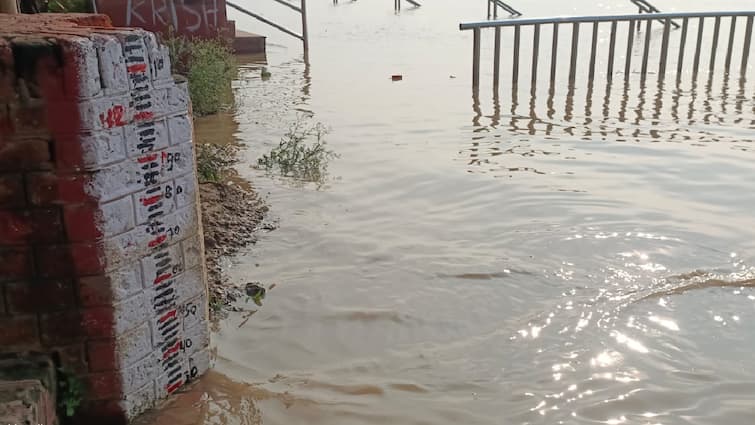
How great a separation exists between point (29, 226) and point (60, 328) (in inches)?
15.5

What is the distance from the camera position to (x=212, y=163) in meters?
6.35

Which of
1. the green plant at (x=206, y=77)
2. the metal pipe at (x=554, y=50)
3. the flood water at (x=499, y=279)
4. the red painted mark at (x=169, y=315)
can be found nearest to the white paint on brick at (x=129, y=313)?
the red painted mark at (x=169, y=315)

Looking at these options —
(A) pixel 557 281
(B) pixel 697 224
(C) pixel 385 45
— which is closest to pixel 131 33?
(A) pixel 557 281

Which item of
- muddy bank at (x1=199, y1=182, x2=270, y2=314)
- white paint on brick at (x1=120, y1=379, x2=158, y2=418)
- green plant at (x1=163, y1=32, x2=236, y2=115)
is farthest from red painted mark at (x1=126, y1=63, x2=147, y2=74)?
green plant at (x1=163, y1=32, x2=236, y2=115)

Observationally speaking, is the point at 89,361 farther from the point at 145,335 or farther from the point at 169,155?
the point at 169,155

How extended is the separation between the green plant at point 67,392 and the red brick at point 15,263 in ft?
1.32

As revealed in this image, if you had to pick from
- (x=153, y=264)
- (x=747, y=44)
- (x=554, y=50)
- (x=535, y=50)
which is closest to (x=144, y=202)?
(x=153, y=264)

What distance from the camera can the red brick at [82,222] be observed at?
2.50 metres

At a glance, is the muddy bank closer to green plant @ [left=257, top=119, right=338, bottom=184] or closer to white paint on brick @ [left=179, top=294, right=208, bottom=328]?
green plant @ [left=257, top=119, right=338, bottom=184]

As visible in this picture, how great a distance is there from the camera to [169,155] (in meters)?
2.81

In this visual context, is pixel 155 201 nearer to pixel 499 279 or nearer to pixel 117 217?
pixel 117 217

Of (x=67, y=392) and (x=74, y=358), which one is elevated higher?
(x=74, y=358)

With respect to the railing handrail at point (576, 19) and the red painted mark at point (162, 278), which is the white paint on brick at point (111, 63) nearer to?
the red painted mark at point (162, 278)

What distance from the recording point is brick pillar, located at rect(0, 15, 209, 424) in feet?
7.84
